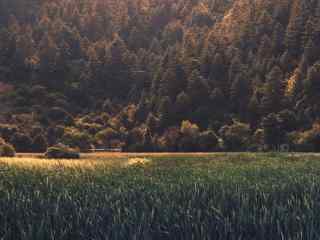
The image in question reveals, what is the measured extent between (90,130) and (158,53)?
5224 centimetres

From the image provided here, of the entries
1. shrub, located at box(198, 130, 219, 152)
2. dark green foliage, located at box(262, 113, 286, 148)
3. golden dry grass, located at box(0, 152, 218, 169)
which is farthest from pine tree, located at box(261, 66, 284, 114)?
golden dry grass, located at box(0, 152, 218, 169)

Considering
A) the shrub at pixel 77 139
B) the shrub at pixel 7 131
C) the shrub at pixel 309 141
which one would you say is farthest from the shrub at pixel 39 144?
the shrub at pixel 309 141

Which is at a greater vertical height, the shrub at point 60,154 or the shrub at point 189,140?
the shrub at point 189,140

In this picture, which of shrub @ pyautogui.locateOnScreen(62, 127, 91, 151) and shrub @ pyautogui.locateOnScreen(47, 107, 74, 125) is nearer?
shrub @ pyautogui.locateOnScreen(62, 127, 91, 151)

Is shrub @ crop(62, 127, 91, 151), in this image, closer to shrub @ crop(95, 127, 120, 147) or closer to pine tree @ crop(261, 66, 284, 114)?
shrub @ crop(95, 127, 120, 147)

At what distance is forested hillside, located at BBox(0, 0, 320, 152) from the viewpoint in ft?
281

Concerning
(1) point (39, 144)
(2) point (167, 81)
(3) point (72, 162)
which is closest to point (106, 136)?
(1) point (39, 144)

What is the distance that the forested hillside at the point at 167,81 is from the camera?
85.6 metres

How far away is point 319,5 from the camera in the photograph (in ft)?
341

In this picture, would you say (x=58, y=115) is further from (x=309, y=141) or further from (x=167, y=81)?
(x=309, y=141)

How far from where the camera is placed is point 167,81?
110m

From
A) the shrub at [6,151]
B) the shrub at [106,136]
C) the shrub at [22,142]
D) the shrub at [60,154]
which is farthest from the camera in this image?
the shrub at [106,136]

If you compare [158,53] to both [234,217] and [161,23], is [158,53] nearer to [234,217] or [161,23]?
[161,23]

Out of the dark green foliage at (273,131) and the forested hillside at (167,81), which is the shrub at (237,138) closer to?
the forested hillside at (167,81)
